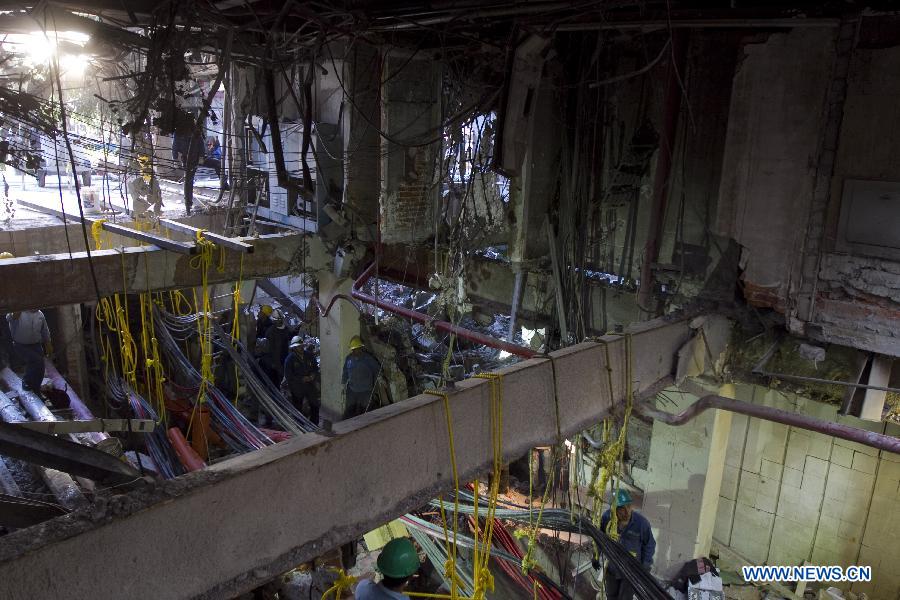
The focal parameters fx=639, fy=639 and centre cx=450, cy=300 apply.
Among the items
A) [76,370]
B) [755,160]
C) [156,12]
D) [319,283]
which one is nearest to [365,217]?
[319,283]

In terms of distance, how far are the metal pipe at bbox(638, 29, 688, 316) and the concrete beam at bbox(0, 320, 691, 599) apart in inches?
82.1

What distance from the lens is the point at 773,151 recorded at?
4.78 metres

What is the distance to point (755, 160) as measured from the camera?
490cm

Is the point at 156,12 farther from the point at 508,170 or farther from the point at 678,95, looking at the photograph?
the point at 678,95

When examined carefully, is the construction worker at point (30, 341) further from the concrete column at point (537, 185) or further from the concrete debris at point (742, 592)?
the concrete debris at point (742, 592)

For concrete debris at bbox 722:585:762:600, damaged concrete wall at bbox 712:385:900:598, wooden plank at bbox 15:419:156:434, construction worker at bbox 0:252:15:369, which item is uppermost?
wooden plank at bbox 15:419:156:434

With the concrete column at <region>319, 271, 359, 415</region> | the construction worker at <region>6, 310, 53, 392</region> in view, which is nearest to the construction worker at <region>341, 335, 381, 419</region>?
the concrete column at <region>319, 271, 359, 415</region>

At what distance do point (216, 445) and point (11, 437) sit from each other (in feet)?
18.9

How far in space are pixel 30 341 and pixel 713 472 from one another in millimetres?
8222

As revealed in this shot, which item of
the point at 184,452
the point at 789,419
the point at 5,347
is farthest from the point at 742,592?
the point at 5,347

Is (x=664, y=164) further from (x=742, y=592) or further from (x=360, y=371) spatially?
(x=742, y=592)

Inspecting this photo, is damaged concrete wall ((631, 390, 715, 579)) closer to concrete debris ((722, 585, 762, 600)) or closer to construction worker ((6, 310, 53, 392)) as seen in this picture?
concrete debris ((722, 585, 762, 600))

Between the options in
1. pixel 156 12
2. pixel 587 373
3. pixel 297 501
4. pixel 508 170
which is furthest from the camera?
pixel 508 170

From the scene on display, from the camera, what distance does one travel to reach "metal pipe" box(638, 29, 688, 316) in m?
5.24
